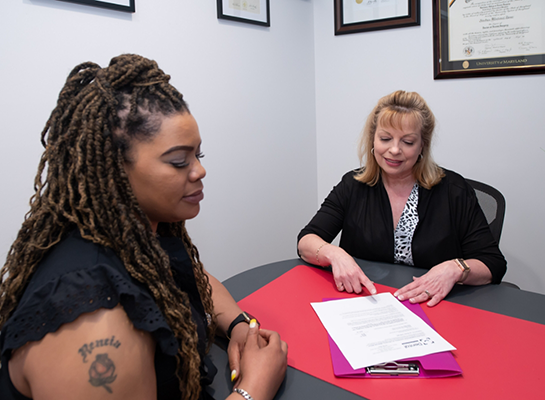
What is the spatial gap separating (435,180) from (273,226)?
1.27 metres

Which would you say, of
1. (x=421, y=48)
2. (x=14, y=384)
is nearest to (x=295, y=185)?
(x=421, y=48)

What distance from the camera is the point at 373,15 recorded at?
2.51m

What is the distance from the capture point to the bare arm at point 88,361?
0.60 metres

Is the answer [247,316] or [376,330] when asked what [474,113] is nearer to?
[376,330]

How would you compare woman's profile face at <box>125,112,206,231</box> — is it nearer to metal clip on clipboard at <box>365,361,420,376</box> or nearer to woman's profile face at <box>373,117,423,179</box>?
Answer: metal clip on clipboard at <box>365,361,420,376</box>

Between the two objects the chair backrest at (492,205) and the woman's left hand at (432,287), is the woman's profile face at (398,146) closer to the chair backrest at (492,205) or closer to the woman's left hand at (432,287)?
the chair backrest at (492,205)

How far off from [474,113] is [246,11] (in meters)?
1.51

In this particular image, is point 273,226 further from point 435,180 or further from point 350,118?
point 435,180

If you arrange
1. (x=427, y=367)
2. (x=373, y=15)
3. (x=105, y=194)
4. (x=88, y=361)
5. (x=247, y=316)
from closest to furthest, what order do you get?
(x=88, y=361), (x=105, y=194), (x=427, y=367), (x=247, y=316), (x=373, y=15)

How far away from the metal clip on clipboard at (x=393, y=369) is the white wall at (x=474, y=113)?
1.85 metres

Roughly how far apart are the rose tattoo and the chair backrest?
5.25 ft

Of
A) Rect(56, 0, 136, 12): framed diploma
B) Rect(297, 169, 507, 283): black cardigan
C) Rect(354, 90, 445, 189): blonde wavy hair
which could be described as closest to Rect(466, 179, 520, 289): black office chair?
Rect(297, 169, 507, 283): black cardigan

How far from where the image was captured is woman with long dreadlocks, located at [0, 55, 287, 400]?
620 mm

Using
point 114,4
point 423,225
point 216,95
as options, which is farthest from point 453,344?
point 114,4
